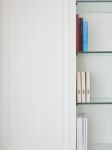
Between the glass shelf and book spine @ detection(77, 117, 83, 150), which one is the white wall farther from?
the glass shelf

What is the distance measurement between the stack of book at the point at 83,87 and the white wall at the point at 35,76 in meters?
0.07

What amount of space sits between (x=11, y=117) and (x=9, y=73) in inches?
11.3

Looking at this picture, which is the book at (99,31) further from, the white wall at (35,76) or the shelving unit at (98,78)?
the white wall at (35,76)

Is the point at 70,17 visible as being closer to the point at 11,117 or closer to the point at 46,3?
the point at 46,3

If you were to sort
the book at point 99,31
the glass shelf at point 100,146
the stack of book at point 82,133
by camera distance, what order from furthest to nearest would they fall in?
the book at point 99,31 < the glass shelf at point 100,146 < the stack of book at point 82,133

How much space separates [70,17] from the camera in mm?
1696

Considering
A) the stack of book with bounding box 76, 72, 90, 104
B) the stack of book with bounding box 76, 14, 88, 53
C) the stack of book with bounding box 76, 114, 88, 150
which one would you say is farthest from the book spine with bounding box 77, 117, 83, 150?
the stack of book with bounding box 76, 14, 88, 53

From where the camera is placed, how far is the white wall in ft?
5.58

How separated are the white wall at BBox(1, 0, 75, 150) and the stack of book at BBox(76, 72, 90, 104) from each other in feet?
0.23

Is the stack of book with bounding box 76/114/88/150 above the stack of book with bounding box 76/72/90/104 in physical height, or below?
below

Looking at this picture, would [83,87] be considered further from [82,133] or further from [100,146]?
[100,146]

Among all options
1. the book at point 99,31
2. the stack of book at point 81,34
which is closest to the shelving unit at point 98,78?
the book at point 99,31

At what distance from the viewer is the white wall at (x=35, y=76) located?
5.58ft

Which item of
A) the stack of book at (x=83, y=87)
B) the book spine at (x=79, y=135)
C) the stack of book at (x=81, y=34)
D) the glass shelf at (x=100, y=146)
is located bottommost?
the glass shelf at (x=100, y=146)
